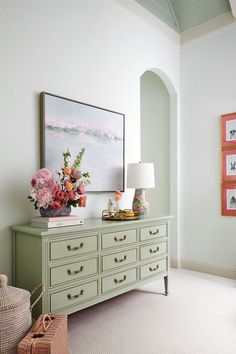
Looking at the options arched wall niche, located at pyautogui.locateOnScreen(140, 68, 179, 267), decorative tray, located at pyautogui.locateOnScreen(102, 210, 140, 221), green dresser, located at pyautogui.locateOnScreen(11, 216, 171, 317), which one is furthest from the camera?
arched wall niche, located at pyautogui.locateOnScreen(140, 68, 179, 267)

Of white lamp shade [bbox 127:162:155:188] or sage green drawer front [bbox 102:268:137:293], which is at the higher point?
white lamp shade [bbox 127:162:155:188]

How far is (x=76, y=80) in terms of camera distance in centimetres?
280

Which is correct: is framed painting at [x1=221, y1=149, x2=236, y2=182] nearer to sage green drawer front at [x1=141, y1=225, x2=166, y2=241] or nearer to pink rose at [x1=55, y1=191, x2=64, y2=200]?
sage green drawer front at [x1=141, y1=225, x2=166, y2=241]

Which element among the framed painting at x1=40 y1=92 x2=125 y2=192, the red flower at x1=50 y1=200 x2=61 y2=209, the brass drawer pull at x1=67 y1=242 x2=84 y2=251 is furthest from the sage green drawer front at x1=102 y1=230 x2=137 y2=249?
the framed painting at x1=40 y1=92 x2=125 y2=192

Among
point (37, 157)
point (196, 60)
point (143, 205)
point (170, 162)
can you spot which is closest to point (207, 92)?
point (196, 60)

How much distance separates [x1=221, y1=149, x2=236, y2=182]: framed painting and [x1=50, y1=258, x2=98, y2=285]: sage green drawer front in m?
2.08

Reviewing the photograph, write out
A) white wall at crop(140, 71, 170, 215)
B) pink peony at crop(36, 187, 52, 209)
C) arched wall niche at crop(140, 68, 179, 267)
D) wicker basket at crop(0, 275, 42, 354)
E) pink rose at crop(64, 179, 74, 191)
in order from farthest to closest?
white wall at crop(140, 71, 170, 215) < arched wall niche at crop(140, 68, 179, 267) < pink rose at crop(64, 179, 74, 191) < pink peony at crop(36, 187, 52, 209) < wicker basket at crop(0, 275, 42, 354)

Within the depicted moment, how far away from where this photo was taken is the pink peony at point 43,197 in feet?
6.96

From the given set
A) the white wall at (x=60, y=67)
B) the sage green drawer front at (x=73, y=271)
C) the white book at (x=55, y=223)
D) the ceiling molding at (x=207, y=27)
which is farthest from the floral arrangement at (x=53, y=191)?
the ceiling molding at (x=207, y=27)

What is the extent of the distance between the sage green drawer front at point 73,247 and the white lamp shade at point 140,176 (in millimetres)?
847

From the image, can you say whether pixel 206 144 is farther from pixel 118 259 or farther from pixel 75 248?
pixel 75 248

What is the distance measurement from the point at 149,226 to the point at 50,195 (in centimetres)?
111

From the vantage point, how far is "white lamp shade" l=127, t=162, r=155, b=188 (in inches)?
116

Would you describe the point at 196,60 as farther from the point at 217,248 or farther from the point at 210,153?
the point at 217,248
